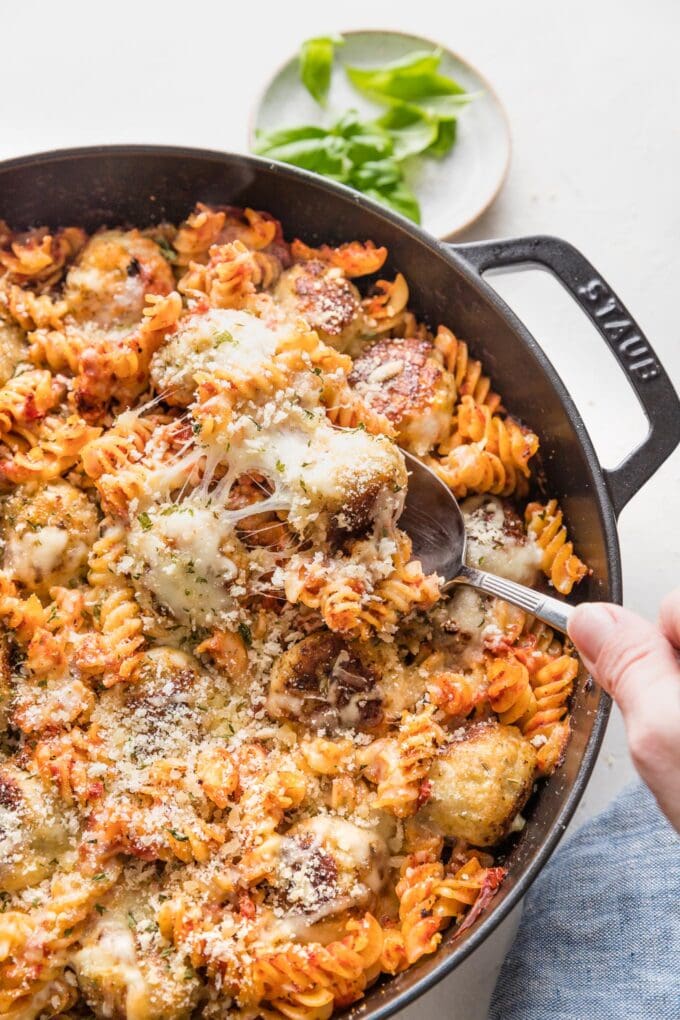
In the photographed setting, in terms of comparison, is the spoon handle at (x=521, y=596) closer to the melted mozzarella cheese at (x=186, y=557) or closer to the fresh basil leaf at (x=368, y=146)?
the melted mozzarella cheese at (x=186, y=557)

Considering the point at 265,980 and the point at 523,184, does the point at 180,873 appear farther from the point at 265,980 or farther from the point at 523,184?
the point at 523,184

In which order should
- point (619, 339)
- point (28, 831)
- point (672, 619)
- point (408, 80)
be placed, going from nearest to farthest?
point (672, 619) → point (28, 831) → point (619, 339) → point (408, 80)

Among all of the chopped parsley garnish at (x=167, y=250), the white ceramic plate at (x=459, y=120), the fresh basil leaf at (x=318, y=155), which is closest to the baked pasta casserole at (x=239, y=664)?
the chopped parsley garnish at (x=167, y=250)

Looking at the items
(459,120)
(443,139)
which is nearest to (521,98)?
(459,120)

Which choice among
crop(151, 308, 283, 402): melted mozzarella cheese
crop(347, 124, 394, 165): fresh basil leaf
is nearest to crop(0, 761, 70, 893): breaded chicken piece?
crop(151, 308, 283, 402): melted mozzarella cheese

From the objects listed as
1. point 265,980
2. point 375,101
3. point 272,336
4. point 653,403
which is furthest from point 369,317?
point 265,980

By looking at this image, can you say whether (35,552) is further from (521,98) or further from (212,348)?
(521,98)

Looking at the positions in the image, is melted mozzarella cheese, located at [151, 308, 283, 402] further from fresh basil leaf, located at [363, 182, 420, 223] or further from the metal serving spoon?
fresh basil leaf, located at [363, 182, 420, 223]
